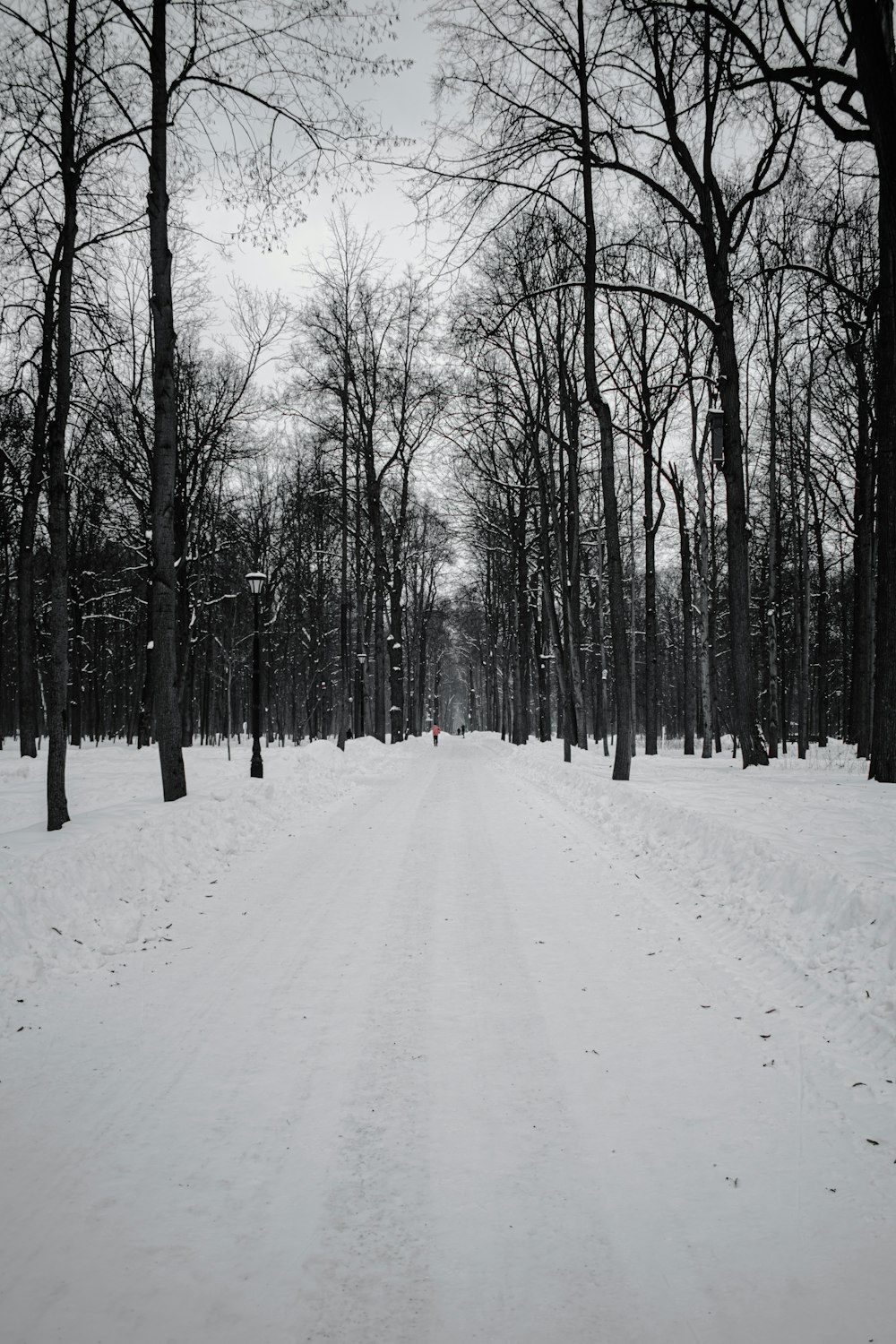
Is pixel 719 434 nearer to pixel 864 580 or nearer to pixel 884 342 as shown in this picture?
pixel 884 342

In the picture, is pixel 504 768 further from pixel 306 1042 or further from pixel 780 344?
pixel 306 1042

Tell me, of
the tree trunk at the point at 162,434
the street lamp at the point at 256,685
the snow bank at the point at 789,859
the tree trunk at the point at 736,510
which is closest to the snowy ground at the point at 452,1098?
the snow bank at the point at 789,859

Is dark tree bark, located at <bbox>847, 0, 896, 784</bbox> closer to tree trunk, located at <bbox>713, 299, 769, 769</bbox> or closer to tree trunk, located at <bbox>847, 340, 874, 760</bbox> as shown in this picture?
tree trunk, located at <bbox>713, 299, 769, 769</bbox>

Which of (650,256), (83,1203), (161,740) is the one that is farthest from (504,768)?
(83,1203)

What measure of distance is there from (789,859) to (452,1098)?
4.13 meters

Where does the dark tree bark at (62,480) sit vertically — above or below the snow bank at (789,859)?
above

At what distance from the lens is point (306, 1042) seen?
3.91m

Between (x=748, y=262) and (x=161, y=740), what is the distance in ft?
65.6

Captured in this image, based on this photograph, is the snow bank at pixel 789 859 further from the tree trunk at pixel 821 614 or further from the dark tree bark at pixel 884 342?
the tree trunk at pixel 821 614

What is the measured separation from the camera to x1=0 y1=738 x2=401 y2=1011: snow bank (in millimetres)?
5305

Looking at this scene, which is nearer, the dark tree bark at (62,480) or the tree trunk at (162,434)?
the dark tree bark at (62,480)

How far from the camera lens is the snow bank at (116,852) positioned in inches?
209

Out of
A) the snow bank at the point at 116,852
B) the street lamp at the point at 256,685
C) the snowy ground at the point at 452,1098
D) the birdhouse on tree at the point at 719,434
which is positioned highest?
the birdhouse on tree at the point at 719,434

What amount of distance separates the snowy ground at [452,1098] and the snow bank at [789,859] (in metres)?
0.04
